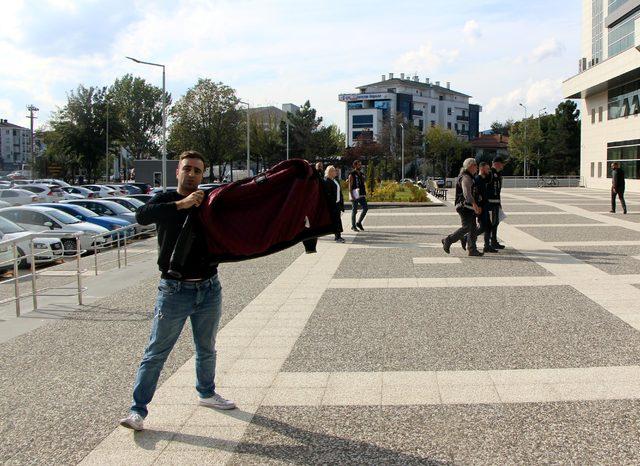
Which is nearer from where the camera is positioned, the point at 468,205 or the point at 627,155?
the point at 468,205

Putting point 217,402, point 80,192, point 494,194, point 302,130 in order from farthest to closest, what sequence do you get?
point 302,130
point 80,192
point 494,194
point 217,402

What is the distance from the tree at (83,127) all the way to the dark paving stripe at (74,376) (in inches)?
2092

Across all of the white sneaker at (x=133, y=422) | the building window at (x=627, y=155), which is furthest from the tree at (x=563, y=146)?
the white sneaker at (x=133, y=422)

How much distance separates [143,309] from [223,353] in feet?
8.55

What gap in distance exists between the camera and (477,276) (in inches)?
423

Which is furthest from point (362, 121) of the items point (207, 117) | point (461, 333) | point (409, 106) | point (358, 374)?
point (358, 374)

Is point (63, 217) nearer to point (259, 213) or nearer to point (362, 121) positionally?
point (259, 213)

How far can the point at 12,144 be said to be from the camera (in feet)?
594

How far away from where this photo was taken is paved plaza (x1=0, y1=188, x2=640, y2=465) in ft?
13.8

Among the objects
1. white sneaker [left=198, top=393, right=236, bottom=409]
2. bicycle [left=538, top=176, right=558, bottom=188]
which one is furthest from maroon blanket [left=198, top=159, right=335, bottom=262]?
bicycle [left=538, top=176, right=558, bottom=188]

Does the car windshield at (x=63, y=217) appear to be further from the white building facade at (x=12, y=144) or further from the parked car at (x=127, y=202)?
the white building facade at (x=12, y=144)

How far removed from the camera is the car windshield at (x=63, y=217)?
63.0 ft

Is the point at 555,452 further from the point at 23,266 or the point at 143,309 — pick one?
the point at 23,266

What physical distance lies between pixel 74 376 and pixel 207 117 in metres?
55.3
